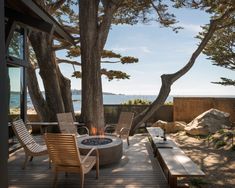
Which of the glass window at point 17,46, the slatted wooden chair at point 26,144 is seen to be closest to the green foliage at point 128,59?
the glass window at point 17,46

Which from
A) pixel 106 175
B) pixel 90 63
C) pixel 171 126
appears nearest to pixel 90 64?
pixel 90 63

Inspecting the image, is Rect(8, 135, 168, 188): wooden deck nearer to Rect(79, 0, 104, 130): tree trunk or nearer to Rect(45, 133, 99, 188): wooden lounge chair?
Rect(45, 133, 99, 188): wooden lounge chair

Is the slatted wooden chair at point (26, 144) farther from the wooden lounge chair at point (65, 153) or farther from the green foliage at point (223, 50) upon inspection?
the green foliage at point (223, 50)

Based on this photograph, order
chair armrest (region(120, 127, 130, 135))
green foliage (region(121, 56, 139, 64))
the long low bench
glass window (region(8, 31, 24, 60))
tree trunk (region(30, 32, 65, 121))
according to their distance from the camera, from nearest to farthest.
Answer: the long low bench → glass window (region(8, 31, 24, 60)) → chair armrest (region(120, 127, 130, 135)) → tree trunk (region(30, 32, 65, 121)) → green foliage (region(121, 56, 139, 64))

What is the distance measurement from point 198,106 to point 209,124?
2.55m

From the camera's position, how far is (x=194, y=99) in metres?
14.8

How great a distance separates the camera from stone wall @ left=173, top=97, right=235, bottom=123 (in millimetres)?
14820

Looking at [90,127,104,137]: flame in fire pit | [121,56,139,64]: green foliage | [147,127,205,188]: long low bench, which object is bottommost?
[90,127,104,137]: flame in fire pit

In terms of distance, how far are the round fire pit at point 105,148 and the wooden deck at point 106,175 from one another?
167mm

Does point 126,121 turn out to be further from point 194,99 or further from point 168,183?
point 194,99

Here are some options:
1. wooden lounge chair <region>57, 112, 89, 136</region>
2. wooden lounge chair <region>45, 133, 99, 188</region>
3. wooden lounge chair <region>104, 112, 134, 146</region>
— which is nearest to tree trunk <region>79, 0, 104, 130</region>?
wooden lounge chair <region>104, 112, 134, 146</region>

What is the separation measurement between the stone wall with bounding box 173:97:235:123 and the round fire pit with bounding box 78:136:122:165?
352 inches

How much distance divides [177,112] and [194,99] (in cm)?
111

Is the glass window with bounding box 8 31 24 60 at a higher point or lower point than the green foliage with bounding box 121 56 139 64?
lower
